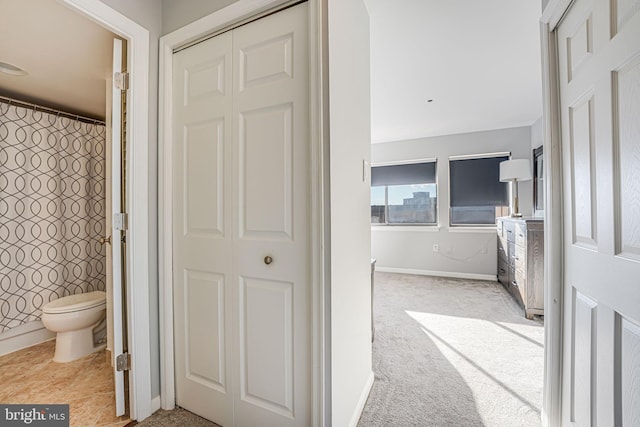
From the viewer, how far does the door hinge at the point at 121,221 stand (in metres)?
1.47

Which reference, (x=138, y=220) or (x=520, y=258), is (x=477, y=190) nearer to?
(x=520, y=258)

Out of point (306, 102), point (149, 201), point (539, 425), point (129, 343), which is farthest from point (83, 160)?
point (539, 425)

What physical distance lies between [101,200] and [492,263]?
5.37 meters

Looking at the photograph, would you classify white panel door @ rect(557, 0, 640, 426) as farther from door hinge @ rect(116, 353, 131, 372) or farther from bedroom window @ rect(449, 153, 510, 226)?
bedroom window @ rect(449, 153, 510, 226)

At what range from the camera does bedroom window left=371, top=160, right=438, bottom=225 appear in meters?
5.02

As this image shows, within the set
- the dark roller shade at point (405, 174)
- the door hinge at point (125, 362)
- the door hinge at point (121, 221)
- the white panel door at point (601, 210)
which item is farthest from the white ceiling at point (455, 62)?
the door hinge at point (125, 362)

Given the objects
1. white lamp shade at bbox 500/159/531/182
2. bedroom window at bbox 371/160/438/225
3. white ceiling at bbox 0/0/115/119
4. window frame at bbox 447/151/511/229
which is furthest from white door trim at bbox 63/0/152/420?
window frame at bbox 447/151/511/229

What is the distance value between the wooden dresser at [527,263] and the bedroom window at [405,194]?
5.11 ft

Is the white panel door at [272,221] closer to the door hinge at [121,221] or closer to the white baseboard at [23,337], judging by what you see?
the door hinge at [121,221]

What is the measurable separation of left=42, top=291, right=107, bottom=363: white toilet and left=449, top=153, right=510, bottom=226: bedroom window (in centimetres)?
488

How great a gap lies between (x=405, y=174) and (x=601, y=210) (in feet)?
14.1

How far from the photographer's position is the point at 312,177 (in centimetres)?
120

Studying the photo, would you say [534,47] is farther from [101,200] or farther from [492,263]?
[101,200]

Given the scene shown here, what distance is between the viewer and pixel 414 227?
5.04 meters
